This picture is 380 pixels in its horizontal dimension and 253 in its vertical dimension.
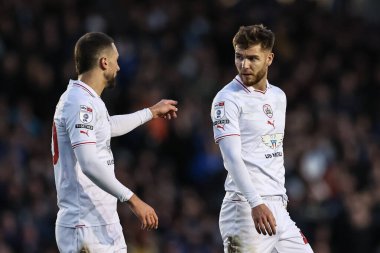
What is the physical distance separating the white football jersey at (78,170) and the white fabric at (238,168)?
877 millimetres

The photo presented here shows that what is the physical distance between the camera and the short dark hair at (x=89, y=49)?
26.2ft

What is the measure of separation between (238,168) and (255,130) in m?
0.50

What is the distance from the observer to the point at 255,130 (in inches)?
330

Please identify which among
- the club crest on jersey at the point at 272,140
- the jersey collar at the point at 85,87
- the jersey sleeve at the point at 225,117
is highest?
the jersey collar at the point at 85,87

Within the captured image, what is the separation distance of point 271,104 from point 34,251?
6043 mm

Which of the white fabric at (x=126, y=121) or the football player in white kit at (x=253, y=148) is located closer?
the football player in white kit at (x=253, y=148)

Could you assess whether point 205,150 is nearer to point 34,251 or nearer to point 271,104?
point 34,251

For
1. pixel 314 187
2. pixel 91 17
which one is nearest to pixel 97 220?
pixel 314 187

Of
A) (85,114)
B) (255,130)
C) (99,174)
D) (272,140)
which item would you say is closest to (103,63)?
(85,114)

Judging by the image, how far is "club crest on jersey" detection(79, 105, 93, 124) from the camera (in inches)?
304

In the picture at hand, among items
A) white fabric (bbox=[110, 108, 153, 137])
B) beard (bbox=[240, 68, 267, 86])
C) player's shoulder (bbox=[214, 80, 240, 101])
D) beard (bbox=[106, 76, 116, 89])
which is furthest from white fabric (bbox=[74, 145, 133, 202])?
beard (bbox=[240, 68, 267, 86])

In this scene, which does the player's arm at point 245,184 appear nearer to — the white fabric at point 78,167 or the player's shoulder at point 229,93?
the player's shoulder at point 229,93

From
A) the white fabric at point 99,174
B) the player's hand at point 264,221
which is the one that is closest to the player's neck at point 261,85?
the player's hand at point 264,221

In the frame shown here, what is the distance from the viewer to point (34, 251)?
13.7m
